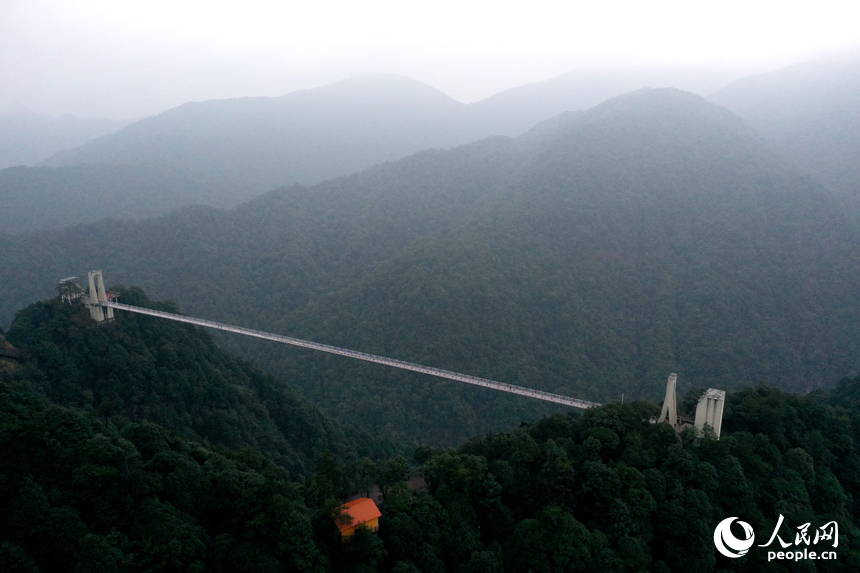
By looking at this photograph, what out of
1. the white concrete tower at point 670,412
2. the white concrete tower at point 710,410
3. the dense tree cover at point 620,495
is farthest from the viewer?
the white concrete tower at point 670,412

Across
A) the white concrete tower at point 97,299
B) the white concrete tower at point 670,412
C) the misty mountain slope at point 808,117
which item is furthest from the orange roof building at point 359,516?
the misty mountain slope at point 808,117

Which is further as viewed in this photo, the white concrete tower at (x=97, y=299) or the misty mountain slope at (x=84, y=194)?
the misty mountain slope at (x=84, y=194)

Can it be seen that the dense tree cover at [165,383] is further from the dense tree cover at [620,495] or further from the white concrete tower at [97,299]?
the dense tree cover at [620,495]

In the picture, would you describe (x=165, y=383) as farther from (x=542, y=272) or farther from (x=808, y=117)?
(x=808, y=117)

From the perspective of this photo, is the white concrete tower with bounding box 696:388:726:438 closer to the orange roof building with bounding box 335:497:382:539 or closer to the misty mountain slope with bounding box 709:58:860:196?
the orange roof building with bounding box 335:497:382:539

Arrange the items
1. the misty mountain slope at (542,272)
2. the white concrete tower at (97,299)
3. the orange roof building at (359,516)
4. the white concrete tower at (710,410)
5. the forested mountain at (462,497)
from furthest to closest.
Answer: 1. the misty mountain slope at (542,272)
2. the white concrete tower at (97,299)
3. the white concrete tower at (710,410)
4. the orange roof building at (359,516)
5. the forested mountain at (462,497)

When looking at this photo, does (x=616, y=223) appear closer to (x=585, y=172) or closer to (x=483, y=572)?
(x=585, y=172)

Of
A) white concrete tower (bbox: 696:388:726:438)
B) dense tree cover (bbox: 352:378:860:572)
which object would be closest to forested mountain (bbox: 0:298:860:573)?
dense tree cover (bbox: 352:378:860:572)
